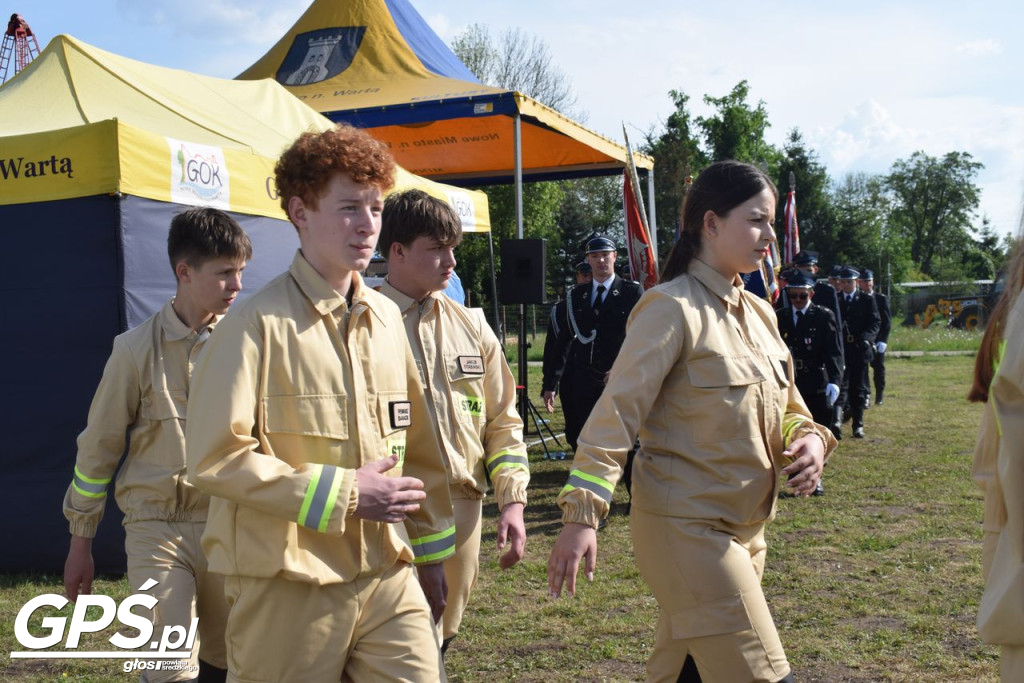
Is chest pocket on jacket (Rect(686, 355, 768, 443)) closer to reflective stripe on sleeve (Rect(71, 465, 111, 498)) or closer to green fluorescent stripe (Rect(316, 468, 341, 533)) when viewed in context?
green fluorescent stripe (Rect(316, 468, 341, 533))

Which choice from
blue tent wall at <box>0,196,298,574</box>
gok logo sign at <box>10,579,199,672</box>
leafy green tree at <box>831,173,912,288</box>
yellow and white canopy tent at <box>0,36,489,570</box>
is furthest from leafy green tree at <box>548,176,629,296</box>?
gok logo sign at <box>10,579,199,672</box>

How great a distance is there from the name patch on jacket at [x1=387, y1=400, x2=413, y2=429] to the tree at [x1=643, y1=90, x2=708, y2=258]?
152 feet

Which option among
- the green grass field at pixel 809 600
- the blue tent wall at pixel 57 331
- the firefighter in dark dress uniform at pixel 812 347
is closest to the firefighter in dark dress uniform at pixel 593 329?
the green grass field at pixel 809 600

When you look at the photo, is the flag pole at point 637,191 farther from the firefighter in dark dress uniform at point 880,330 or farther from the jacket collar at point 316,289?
the firefighter in dark dress uniform at point 880,330

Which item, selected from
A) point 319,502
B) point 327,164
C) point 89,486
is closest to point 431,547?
point 319,502

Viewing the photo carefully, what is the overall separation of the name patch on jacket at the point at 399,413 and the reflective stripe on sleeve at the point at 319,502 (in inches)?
14.5

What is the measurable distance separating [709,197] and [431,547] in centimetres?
133

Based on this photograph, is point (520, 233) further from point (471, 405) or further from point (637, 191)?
point (471, 405)

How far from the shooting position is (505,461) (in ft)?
11.2

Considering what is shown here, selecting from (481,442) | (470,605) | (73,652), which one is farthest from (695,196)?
(73,652)

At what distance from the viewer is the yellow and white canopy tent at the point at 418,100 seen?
1101cm

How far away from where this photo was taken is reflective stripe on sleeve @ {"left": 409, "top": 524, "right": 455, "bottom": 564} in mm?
2727

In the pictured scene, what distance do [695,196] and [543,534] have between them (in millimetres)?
4672

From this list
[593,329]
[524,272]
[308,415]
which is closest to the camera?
[308,415]
